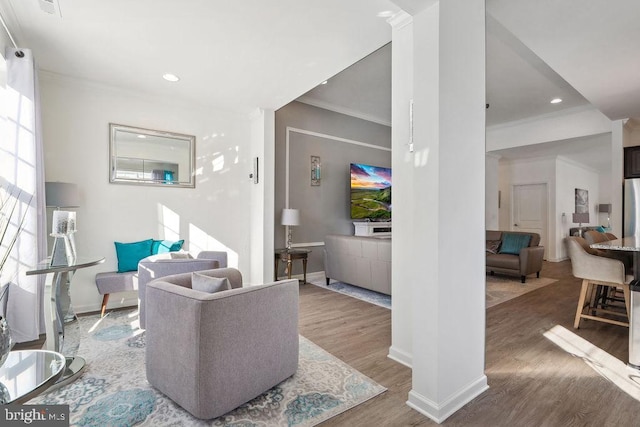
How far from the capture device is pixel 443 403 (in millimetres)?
1747

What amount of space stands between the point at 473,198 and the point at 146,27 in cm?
285

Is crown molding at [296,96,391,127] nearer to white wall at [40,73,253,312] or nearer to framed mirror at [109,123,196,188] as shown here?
white wall at [40,73,253,312]

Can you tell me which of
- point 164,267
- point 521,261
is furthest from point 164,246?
point 521,261

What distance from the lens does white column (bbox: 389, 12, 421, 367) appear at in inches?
92.9

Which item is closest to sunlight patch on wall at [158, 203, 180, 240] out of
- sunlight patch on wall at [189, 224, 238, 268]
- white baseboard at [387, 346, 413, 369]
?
sunlight patch on wall at [189, 224, 238, 268]

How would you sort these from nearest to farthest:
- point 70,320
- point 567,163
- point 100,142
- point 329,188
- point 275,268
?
point 70,320
point 100,142
point 275,268
point 329,188
point 567,163

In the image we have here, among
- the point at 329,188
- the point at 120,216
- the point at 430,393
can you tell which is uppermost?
the point at 329,188

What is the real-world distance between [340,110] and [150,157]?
3.09 metres

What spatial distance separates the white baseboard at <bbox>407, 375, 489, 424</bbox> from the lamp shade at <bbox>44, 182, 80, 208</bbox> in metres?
3.52

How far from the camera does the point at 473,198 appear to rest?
1946mm

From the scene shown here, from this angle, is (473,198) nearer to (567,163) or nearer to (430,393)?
(430,393)

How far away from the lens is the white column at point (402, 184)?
2359 mm

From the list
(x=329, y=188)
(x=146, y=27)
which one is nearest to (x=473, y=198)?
(x=146, y=27)

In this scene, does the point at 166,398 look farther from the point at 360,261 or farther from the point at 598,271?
the point at 598,271
